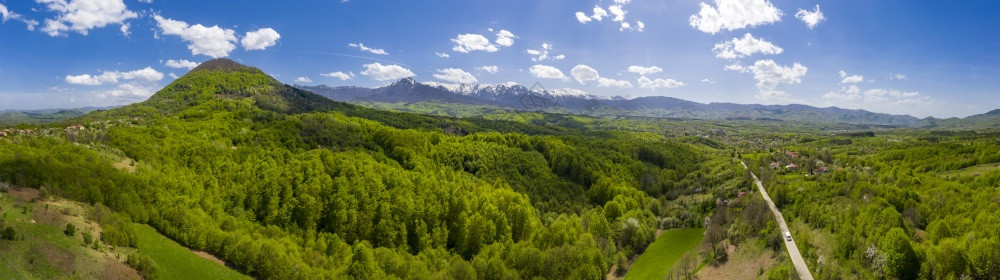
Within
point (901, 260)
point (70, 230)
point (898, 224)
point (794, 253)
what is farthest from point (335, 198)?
A: point (898, 224)

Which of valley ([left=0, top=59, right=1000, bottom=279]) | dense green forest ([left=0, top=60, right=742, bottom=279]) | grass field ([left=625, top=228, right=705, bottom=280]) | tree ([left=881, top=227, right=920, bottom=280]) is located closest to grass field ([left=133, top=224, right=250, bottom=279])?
valley ([left=0, top=59, right=1000, bottom=279])

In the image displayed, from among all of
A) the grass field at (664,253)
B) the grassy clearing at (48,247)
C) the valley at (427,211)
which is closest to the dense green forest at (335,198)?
the valley at (427,211)

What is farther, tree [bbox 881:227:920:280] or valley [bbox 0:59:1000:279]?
valley [bbox 0:59:1000:279]

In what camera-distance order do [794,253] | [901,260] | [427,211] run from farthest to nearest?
[427,211], [794,253], [901,260]

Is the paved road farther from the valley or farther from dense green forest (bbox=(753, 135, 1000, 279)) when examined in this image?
dense green forest (bbox=(753, 135, 1000, 279))

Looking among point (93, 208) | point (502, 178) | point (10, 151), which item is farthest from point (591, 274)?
point (10, 151)

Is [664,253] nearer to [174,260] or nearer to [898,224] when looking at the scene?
[898,224]

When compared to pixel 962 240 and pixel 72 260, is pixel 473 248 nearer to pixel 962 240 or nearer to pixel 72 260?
pixel 72 260
